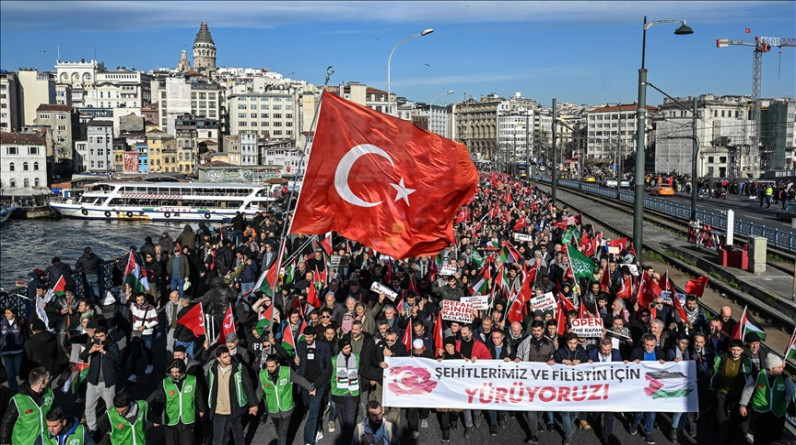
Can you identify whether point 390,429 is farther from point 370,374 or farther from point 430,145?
point 430,145

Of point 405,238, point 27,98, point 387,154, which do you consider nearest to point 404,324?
point 405,238

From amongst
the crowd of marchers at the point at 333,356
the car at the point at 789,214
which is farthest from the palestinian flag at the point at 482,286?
the car at the point at 789,214

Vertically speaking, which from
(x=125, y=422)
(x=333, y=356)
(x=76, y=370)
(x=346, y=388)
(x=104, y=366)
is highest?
(x=333, y=356)

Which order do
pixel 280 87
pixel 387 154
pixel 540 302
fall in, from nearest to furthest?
pixel 387 154
pixel 540 302
pixel 280 87

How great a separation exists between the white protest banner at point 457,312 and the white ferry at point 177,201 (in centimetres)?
6045

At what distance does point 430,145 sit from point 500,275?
4.33 meters

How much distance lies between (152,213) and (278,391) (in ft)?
227

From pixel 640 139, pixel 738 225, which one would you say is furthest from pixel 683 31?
pixel 738 225

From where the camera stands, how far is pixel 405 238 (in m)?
10.1

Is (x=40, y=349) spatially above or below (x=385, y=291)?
below

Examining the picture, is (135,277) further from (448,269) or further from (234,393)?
(234,393)

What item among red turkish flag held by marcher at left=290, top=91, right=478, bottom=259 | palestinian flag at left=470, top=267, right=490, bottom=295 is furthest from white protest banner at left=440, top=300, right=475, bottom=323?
palestinian flag at left=470, top=267, right=490, bottom=295

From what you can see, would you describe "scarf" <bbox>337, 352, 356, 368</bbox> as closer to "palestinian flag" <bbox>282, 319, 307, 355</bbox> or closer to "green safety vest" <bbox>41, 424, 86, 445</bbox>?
"palestinian flag" <bbox>282, 319, 307, 355</bbox>

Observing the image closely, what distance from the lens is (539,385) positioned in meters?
9.18
